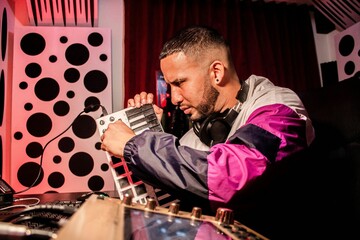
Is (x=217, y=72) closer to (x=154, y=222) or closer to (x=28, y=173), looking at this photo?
(x=154, y=222)

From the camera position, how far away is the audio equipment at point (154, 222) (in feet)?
1.34

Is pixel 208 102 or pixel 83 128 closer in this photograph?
pixel 208 102

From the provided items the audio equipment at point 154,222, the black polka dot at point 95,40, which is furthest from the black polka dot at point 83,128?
the audio equipment at point 154,222

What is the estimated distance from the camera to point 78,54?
2.11 m

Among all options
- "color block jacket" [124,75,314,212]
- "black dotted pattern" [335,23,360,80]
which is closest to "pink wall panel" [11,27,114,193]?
"color block jacket" [124,75,314,212]

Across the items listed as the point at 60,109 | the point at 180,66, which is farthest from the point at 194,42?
the point at 60,109

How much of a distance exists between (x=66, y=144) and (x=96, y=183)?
311mm

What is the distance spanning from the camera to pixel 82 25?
218 cm

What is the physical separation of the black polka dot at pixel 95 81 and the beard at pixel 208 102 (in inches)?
36.0

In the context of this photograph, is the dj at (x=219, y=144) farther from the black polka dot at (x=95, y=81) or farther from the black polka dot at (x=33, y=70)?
the black polka dot at (x=33, y=70)

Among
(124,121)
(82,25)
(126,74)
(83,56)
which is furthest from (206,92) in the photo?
(82,25)

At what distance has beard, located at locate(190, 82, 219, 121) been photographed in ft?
4.49

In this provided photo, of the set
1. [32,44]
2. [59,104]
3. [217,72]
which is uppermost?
[32,44]

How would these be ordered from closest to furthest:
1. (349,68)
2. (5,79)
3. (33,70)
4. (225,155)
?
(225,155) → (5,79) → (33,70) → (349,68)
